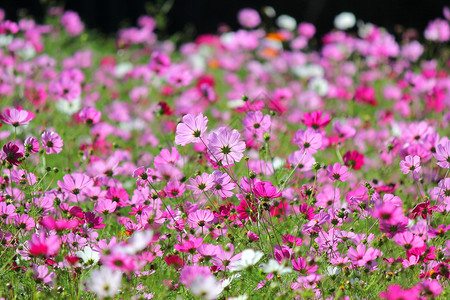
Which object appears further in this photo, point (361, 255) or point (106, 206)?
point (106, 206)

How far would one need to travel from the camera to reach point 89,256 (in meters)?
1.40

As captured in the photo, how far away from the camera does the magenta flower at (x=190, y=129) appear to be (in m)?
1.46

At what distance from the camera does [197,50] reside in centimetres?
495

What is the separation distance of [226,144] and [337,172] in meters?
0.37

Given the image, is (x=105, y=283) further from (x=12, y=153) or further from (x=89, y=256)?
(x=12, y=153)

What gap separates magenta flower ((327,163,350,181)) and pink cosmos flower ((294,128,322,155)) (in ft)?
0.25

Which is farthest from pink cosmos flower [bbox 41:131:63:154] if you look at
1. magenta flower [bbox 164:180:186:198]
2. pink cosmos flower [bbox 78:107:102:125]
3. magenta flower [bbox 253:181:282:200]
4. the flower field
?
magenta flower [bbox 253:181:282:200]

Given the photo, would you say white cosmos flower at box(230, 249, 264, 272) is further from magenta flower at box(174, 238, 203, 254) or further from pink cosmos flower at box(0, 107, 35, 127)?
pink cosmos flower at box(0, 107, 35, 127)

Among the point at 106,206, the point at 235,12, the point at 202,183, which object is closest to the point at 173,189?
the point at 202,183

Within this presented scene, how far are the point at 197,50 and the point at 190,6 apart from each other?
1.42m

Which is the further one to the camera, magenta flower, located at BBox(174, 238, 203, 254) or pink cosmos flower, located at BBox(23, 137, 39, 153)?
pink cosmos flower, located at BBox(23, 137, 39, 153)

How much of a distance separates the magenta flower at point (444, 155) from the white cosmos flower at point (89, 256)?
0.94 m

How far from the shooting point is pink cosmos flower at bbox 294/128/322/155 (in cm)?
166

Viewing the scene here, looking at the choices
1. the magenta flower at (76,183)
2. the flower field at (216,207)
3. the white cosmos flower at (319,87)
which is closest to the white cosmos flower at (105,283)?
the flower field at (216,207)
